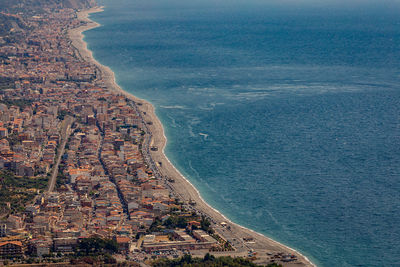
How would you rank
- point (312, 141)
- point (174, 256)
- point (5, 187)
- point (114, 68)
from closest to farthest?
point (174, 256), point (5, 187), point (312, 141), point (114, 68)

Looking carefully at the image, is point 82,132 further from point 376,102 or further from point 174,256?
point 376,102

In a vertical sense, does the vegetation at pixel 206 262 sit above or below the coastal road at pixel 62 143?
below

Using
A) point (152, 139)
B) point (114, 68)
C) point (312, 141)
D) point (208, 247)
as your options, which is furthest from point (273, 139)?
point (114, 68)

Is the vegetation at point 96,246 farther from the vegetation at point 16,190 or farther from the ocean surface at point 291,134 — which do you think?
the ocean surface at point 291,134

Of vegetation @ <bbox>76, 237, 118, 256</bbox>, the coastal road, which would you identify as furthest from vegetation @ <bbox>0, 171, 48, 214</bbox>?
vegetation @ <bbox>76, 237, 118, 256</bbox>

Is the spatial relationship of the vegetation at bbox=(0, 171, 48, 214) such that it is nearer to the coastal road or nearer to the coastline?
the coastal road

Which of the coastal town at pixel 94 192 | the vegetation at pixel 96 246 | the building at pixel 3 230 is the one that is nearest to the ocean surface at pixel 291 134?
the coastal town at pixel 94 192
